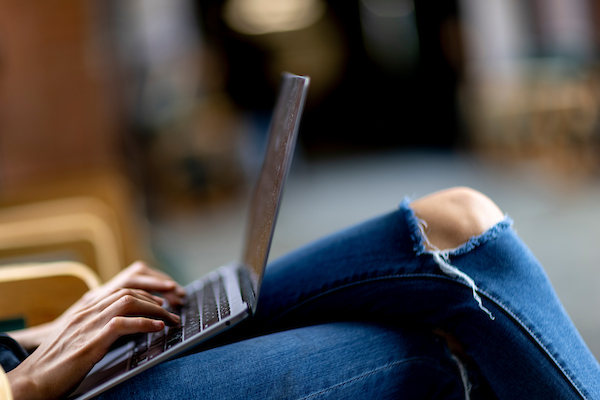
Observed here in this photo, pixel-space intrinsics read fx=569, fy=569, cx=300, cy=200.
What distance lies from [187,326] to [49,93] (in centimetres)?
282

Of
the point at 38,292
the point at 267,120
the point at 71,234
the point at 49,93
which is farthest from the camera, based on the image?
the point at 267,120

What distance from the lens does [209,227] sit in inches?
164

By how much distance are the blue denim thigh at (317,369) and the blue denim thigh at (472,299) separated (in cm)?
4

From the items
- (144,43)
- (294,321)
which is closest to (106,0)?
(144,43)

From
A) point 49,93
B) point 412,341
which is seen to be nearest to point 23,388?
point 412,341

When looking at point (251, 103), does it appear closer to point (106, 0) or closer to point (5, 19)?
point (106, 0)

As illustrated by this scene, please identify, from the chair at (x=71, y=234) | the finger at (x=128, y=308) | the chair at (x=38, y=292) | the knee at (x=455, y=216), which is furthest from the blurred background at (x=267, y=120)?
the knee at (x=455, y=216)

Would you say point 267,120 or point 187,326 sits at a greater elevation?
point 187,326

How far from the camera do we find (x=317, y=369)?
2.14 feet

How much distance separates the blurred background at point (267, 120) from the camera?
7.91ft

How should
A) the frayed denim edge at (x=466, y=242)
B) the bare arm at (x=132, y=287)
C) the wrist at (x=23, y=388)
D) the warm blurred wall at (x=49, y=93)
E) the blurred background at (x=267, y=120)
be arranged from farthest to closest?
the warm blurred wall at (x=49, y=93) → the blurred background at (x=267, y=120) → the bare arm at (x=132, y=287) → the frayed denim edge at (x=466, y=242) → the wrist at (x=23, y=388)

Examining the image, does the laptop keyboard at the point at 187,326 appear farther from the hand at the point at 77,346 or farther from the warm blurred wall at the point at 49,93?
the warm blurred wall at the point at 49,93

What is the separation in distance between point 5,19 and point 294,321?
112 inches

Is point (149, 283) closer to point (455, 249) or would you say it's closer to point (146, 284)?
point (146, 284)
